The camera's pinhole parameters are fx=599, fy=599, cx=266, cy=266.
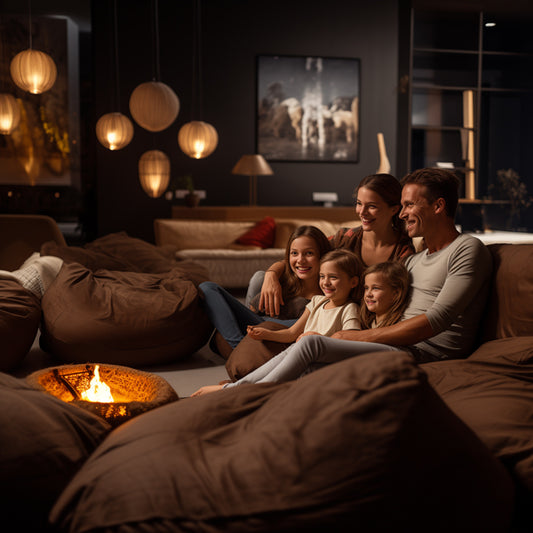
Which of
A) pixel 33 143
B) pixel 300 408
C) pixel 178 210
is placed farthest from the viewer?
pixel 33 143

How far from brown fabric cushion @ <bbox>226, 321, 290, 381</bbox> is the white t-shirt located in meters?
0.18

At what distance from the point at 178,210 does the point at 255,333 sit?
508cm

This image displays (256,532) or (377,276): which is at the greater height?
(377,276)

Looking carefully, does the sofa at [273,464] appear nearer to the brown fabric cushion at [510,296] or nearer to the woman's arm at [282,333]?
the brown fabric cushion at [510,296]

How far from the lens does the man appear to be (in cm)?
216

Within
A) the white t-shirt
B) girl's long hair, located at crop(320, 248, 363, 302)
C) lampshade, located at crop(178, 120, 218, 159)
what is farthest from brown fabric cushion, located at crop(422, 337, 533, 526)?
lampshade, located at crop(178, 120, 218, 159)

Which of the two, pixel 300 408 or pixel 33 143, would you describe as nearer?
pixel 300 408

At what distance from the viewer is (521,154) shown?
30.1 ft

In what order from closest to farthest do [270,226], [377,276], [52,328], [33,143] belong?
[377,276], [52,328], [270,226], [33,143]

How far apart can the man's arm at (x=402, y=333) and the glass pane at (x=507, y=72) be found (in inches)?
313

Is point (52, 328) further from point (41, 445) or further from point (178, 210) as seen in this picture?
point (178, 210)

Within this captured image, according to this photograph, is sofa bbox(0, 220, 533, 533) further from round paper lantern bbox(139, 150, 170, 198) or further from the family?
round paper lantern bbox(139, 150, 170, 198)

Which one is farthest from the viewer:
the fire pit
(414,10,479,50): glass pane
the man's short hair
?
(414,10,479,50): glass pane

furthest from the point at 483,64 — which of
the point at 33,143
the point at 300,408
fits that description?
the point at 300,408
